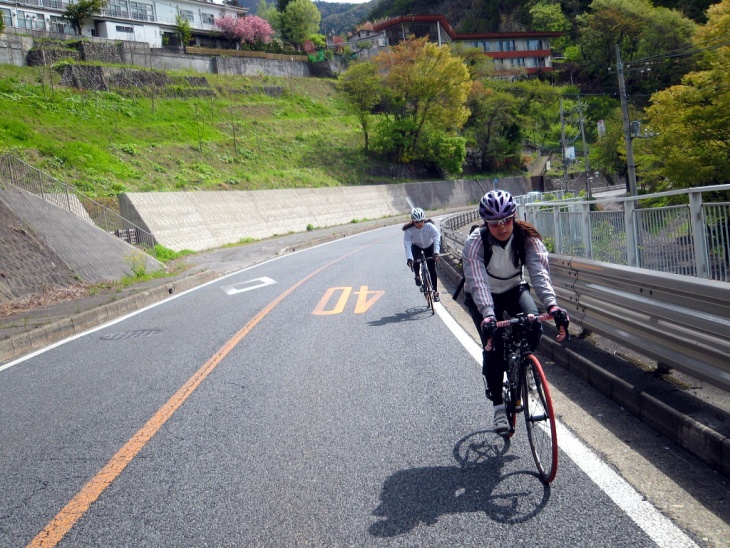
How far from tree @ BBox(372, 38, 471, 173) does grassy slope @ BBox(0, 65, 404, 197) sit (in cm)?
435

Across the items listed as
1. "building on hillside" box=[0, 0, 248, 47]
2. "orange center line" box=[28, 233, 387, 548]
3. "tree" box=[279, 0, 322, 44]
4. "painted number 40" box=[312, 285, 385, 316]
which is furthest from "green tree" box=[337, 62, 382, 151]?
"orange center line" box=[28, 233, 387, 548]

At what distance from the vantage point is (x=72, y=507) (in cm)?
423

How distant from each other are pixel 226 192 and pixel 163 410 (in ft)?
96.6

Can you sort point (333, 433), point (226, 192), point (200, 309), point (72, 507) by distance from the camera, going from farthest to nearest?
Result: point (226, 192), point (200, 309), point (333, 433), point (72, 507)

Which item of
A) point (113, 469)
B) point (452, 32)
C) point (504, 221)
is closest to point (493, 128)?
point (452, 32)

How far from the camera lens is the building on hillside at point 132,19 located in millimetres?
61938

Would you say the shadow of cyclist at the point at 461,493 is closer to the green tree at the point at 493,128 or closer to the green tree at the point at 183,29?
the green tree at the point at 493,128

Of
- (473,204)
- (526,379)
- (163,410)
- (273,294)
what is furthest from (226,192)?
(473,204)

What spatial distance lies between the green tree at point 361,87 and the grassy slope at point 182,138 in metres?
3.59

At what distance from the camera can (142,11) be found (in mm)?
69938

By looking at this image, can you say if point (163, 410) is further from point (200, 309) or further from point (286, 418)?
point (200, 309)

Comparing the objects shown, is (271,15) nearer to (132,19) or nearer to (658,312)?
(132,19)

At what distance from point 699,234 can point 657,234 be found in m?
1.15

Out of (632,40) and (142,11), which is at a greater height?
(142,11)
